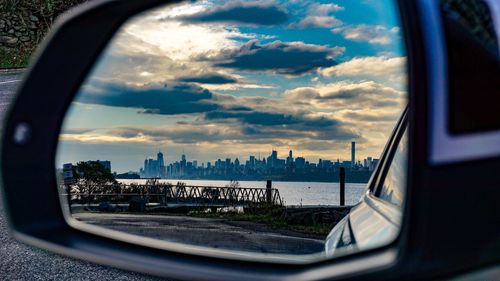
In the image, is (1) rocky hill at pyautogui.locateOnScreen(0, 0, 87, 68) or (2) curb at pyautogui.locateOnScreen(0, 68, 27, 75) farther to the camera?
(1) rocky hill at pyautogui.locateOnScreen(0, 0, 87, 68)

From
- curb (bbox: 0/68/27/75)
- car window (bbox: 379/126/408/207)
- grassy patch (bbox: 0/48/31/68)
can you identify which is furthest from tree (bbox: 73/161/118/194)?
grassy patch (bbox: 0/48/31/68)

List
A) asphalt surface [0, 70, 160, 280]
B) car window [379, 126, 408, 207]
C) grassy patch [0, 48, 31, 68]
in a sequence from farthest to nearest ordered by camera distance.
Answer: grassy patch [0, 48, 31, 68]
asphalt surface [0, 70, 160, 280]
car window [379, 126, 408, 207]

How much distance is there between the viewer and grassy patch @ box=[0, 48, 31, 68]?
22.5 meters

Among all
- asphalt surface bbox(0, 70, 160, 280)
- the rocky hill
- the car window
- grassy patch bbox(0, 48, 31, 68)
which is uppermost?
the rocky hill

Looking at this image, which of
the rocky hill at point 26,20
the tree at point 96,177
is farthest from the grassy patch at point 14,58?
the tree at point 96,177

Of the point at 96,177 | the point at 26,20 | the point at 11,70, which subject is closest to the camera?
the point at 96,177

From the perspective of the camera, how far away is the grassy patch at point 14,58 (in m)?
22.5

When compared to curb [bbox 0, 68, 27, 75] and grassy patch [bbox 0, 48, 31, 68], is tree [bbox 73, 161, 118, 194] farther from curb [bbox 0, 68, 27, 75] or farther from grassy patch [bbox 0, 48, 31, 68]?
grassy patch [bbox 0, 48, 31, 68]

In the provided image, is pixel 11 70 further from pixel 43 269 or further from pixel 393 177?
pixel 393 177

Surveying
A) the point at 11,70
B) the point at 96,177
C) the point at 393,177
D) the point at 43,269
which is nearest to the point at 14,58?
the point at 11,70

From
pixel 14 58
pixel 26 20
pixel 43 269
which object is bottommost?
pixel 43 269

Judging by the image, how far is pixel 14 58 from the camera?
23.3m

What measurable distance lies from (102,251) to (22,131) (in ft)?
0.57

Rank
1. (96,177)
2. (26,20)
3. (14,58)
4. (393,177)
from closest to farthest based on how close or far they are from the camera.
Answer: (393,177) → (96,177) → (14,58) → (26,20)
